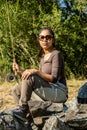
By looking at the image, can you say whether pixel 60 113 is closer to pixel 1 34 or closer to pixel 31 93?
pixel 31 93

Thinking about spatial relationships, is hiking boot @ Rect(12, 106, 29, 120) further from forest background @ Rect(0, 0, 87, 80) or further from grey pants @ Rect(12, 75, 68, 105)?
forest background @ Rect(0, 0, 87, 80)

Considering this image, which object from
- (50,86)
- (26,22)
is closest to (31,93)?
(50,86)

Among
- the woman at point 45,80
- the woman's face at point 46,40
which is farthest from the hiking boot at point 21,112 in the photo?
the woman's face at point 46,40

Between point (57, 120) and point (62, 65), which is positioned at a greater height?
point (62, 65)

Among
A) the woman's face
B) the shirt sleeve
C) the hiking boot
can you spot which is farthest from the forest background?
the hiking boot

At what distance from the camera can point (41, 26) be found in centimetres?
1762

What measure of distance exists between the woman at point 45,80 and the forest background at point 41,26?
1051 cm

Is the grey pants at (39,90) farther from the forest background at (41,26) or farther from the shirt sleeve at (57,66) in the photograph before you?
the forest background at (41,26)

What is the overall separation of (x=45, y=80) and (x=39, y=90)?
18 cm

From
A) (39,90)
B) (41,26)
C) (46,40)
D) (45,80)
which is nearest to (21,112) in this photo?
(39,90)

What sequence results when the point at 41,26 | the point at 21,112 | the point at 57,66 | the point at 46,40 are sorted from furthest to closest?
1. the point at 41,26
2. the point at 46,40
3. the point at 57,66
4. the point at 21,112

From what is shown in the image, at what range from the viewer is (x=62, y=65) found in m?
6.70

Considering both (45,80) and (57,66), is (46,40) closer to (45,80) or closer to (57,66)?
(57,66)

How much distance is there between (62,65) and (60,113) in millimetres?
741
